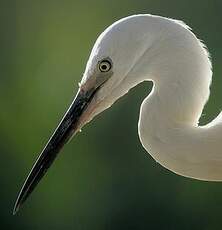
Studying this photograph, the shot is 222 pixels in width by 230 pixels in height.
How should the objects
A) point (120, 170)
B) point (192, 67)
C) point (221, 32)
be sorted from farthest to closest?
point (120, 170)
point (221, 32)
point (192, 67)

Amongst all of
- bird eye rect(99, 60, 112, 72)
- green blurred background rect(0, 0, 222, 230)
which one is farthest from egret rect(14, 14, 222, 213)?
green blurred background rect(0, 0, 222, 230)

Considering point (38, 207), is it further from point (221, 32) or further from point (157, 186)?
point (221, 32)

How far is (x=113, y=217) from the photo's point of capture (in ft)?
9.86

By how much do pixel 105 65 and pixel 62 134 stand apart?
0.18m

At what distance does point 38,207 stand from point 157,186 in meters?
0.51

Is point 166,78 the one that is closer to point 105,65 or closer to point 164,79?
point 164,79

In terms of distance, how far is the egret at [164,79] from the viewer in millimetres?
1307

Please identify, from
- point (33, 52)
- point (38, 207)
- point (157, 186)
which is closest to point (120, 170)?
point (157, 186)

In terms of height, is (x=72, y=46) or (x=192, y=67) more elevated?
(x=192, y=67)

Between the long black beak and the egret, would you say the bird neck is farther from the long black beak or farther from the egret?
the long black beak

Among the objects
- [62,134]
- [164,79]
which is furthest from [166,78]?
[62,134]

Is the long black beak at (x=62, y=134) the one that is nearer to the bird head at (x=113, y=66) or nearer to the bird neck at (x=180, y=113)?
the bird head at (x=113, y=66)

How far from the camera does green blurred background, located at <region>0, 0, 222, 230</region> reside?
114 inches

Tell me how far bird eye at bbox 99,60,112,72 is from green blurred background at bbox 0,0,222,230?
1.53m
